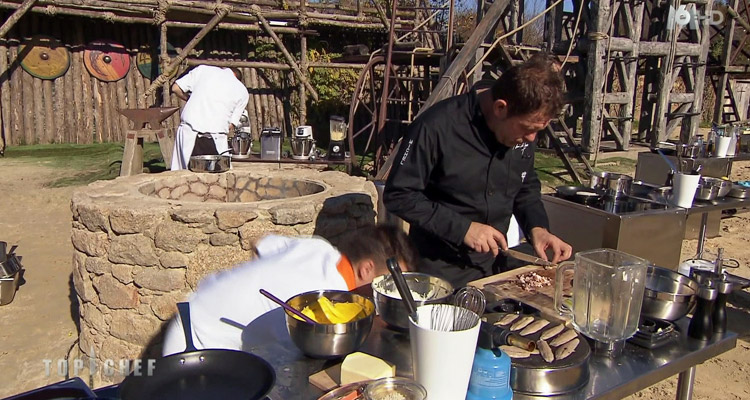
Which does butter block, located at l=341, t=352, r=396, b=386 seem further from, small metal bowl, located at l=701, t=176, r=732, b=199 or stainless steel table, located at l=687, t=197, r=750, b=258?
small metal bowl, located at l=701, t=176, r=732, b=199

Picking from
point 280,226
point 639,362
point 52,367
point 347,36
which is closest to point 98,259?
point 52,367

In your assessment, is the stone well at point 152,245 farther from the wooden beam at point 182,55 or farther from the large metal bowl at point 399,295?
the wooden beam at point 182,55

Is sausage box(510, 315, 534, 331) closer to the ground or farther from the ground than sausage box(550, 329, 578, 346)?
farther from the ground

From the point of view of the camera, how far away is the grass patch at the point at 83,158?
9.39m

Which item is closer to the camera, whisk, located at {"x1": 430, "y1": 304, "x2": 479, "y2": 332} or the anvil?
whisk, located at {"x1": 430, "y1": 304, "x2": 479, "y2": 332}

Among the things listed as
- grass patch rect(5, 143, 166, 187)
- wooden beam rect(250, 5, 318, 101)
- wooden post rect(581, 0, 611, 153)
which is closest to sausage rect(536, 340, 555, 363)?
wooden post rect(581, 0, 611, 153)

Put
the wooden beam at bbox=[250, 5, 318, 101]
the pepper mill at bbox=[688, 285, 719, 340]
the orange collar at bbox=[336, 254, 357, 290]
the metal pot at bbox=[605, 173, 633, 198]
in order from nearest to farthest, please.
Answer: the pepper mill at bbox=[688, 285, 719, 340], the orange collar at bbox=[336, 254, 357, 290], the metal pot at bbox=[605, 173, 633, 198], the wooden beam at bbox=[250, 5, 318, 101]

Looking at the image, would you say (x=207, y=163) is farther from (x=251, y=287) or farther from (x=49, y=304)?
(x=251, y=287)

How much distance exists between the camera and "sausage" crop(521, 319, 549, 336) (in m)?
1.79

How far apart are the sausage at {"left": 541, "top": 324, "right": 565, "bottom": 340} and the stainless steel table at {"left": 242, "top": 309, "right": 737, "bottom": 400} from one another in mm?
137

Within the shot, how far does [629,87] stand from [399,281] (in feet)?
32.9

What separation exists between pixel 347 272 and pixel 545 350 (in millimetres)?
856

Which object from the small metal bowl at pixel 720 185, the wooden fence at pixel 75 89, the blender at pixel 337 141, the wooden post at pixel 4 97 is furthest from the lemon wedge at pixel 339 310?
the wooden post at pixel 4 97

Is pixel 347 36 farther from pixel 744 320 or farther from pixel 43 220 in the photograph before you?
pixel 744 320
